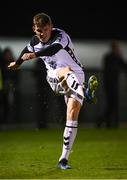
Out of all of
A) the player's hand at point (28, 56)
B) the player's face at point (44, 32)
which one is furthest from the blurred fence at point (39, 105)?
the player's face at point (44, 32)

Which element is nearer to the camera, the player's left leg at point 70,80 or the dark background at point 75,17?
the player's left leg at point 70,80

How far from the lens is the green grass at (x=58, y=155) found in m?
10.7

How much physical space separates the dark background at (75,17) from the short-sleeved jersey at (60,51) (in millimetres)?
15884

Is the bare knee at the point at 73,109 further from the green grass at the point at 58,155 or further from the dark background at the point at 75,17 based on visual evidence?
the dark background at the point at 75,17

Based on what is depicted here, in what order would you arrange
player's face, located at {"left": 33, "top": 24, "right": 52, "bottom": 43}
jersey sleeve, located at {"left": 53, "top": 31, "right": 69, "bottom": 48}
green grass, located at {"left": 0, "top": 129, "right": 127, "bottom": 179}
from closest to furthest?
1. green grass, located at {"left": 0, "top": 129, "right": 127, "bottom": 179}
2. player's face, located at {"left": 33, "top": 24, "right": 52, "bottom": 43}
3. jersey sleeve, located at {"left": 53, "top": 31, "right": 69, "bottom": 48}

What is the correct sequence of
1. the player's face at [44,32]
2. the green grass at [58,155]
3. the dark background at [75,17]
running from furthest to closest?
the dark background at [75,17] → the player's face at [44,32] → the green grass at [58,155]

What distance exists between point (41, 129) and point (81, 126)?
1.93 m

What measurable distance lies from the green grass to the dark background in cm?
884

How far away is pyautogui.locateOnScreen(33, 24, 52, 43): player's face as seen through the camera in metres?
11.1

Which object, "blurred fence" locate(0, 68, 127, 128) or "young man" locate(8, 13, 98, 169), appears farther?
"blurred fence" locate(0, 68, 127, 128)

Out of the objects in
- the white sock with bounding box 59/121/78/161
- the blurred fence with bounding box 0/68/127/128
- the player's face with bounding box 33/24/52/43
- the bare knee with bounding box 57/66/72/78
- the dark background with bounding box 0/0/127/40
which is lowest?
the blurred fence with bounding box 0/68/127/128

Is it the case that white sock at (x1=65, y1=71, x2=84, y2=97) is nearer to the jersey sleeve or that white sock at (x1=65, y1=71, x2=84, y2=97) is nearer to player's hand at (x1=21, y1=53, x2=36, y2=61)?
the jersey sleeve

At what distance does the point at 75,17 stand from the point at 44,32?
17487 millimetres

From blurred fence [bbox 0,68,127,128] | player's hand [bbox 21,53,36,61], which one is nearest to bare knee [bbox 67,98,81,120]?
player's hand [bbox 21,53,36,61]
